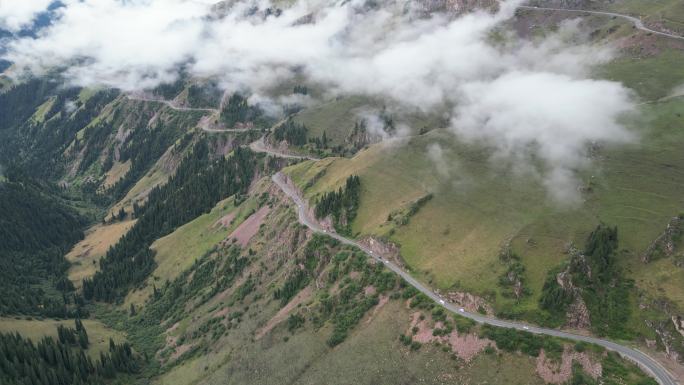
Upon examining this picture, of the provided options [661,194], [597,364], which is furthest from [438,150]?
[597,364]

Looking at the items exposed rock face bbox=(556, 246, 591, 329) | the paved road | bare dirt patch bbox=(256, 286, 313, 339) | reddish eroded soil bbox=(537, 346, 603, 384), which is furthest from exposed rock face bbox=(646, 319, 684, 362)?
bare dirt patch bbox=(256, 286, 313, 339)

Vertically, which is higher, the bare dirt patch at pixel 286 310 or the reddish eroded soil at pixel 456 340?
the reddish eroded soil at pixel 456 340

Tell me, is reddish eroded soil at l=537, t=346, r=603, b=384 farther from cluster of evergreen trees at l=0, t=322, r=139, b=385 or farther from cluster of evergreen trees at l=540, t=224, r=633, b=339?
cluster of evergreen trees at l=0, t=322, r=139, b=385

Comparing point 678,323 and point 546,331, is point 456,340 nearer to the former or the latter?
point 546,331

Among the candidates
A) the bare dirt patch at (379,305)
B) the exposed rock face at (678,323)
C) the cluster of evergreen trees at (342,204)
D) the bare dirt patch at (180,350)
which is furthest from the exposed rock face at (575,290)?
the bare dirt patch at (180,350)

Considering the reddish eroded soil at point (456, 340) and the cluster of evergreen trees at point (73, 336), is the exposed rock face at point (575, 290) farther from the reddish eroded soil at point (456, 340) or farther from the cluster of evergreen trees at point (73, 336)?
the cluster of evergreen trees at point (73, 336)

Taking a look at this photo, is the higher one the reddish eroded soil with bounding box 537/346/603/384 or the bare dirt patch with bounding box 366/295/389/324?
the reddish eroded soil with bounding box 537/346/603/384

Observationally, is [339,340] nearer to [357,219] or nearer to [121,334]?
[357,219]
